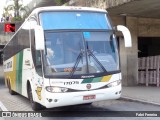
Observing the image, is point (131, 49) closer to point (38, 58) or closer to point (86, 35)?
point (86, 35)

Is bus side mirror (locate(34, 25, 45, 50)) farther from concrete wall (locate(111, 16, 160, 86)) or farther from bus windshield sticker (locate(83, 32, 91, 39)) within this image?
concrete wall (locate(111, 16, 160, 86))

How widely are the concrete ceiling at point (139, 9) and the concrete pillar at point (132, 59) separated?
605 millimetres

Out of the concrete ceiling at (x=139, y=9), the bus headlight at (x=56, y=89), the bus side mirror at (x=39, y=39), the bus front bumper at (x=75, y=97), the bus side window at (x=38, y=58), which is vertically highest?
the concrete ceiling at (x=139, y=9)

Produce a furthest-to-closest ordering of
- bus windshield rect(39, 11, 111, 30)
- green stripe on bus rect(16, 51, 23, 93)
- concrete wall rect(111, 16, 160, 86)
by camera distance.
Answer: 1. concrete wall rect(111, 16, 160, 86)
2. green stripe on bus rect(16, 51, 23, 93)
3. bus windshield rect(39, 11, 111, 30)

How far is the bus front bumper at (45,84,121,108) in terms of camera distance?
9805 millimetres

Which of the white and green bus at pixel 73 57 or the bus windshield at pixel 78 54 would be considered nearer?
the white and green bus at pixel 73 57

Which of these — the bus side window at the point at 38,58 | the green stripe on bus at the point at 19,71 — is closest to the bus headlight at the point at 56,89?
the bus side window at the point at 38,58

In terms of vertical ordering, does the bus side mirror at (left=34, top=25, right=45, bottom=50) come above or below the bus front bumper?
above

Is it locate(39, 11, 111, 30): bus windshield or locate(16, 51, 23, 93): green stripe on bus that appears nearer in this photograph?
locate(39, 11, 111, 30): bus windshield

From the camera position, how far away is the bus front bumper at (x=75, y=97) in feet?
32.2

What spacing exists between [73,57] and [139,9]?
816cm

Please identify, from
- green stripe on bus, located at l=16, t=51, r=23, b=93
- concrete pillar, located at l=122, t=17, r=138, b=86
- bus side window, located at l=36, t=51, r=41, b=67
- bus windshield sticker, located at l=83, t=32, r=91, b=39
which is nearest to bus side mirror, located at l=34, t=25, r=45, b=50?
bus side window, located at l=36, t=51, r=41, b=67

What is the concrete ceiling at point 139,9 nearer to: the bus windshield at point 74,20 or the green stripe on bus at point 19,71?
the bus windshield at point 74,20

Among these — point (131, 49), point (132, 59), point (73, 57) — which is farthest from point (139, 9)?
point (73, 57)
